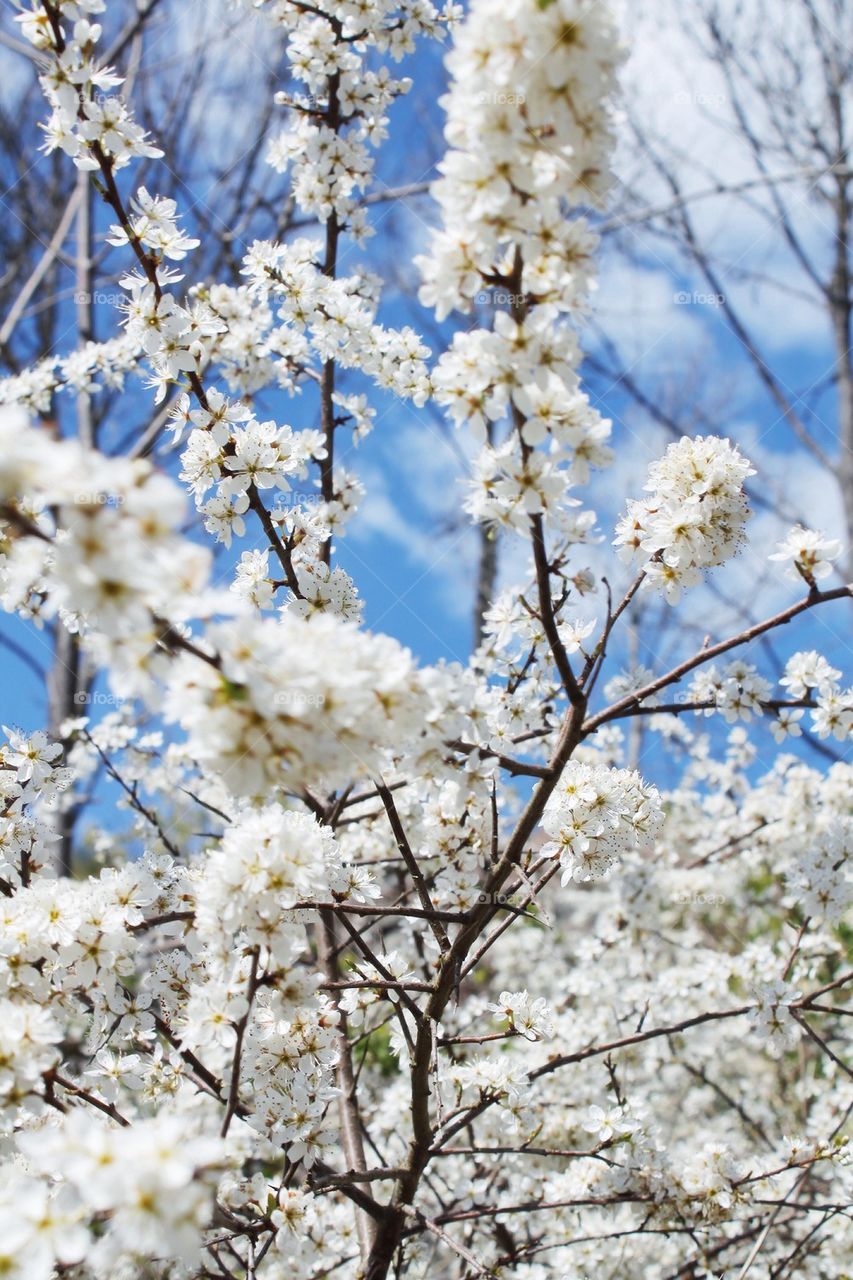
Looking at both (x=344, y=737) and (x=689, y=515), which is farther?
(x=689, y=515)

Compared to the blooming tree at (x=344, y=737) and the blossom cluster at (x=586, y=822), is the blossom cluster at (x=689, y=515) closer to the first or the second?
the blooming tree at (x=344, y=737)

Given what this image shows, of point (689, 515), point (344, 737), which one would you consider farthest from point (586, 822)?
point (344, 737)

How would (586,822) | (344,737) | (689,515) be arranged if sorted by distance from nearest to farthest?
(344,737), (689,515), (586,822)

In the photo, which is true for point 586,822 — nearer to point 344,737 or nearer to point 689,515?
point 689,515

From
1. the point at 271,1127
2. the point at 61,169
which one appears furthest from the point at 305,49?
the point at 61,169

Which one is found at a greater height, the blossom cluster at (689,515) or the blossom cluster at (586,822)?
the blossom cluster at (689,515)

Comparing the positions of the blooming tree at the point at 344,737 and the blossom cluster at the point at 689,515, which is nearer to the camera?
the blooming tree at the point at 344,737

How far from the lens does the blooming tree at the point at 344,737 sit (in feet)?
4.07

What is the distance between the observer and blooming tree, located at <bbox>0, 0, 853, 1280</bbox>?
124 cm

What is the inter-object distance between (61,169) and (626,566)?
8.97 metres

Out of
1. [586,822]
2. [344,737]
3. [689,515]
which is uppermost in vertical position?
[689,515]

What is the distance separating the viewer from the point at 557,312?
153cm

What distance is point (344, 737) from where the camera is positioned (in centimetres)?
132

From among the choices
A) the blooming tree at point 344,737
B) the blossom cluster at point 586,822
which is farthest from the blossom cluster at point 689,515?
the blossom cluster at point 586,822
